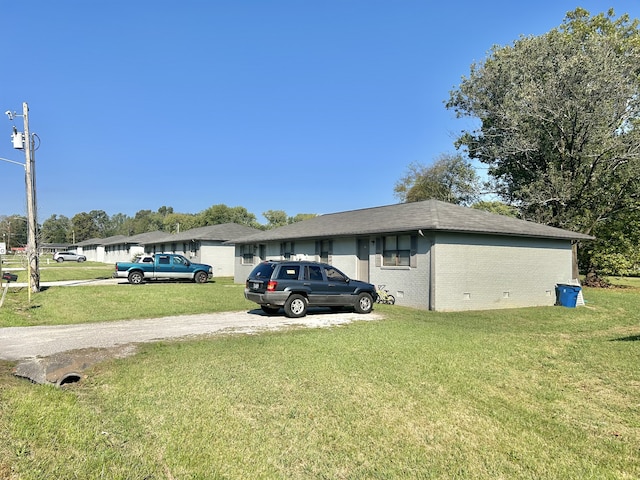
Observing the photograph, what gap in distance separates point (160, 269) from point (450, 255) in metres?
18.5

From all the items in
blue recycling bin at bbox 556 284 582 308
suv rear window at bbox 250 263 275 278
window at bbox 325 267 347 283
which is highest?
suv rear window at bbox 250 263 275 278

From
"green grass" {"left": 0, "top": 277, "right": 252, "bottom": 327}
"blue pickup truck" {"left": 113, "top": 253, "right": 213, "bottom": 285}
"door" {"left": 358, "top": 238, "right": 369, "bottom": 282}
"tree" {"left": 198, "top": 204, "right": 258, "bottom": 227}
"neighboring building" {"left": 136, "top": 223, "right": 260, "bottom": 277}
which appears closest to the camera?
"green grass" {"left": 0, "top": 277, "right": 252, "bottom": 327}

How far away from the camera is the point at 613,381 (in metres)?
6.57

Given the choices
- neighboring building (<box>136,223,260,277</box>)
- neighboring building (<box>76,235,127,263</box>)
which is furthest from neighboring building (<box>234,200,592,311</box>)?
neighboring building (<box>76,235,127,263</box>)

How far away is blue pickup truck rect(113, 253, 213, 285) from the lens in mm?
26031

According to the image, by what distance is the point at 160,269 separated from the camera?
88.3 ft

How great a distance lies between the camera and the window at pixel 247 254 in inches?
1136

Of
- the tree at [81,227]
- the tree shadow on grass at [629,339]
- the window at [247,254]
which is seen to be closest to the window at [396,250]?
the tree shadow on grass at [629,339]

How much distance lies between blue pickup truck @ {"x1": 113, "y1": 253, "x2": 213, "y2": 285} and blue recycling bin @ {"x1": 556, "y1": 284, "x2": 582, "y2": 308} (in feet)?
66.2

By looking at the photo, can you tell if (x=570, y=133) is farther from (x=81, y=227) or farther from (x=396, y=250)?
(x=81, y=227)

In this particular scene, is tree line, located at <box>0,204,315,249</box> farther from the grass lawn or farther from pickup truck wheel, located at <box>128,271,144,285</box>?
the grass lawn

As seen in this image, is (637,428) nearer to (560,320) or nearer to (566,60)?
(560,320)

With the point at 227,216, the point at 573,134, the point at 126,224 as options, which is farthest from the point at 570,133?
the point at 126,224

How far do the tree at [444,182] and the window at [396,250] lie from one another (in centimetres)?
2125
